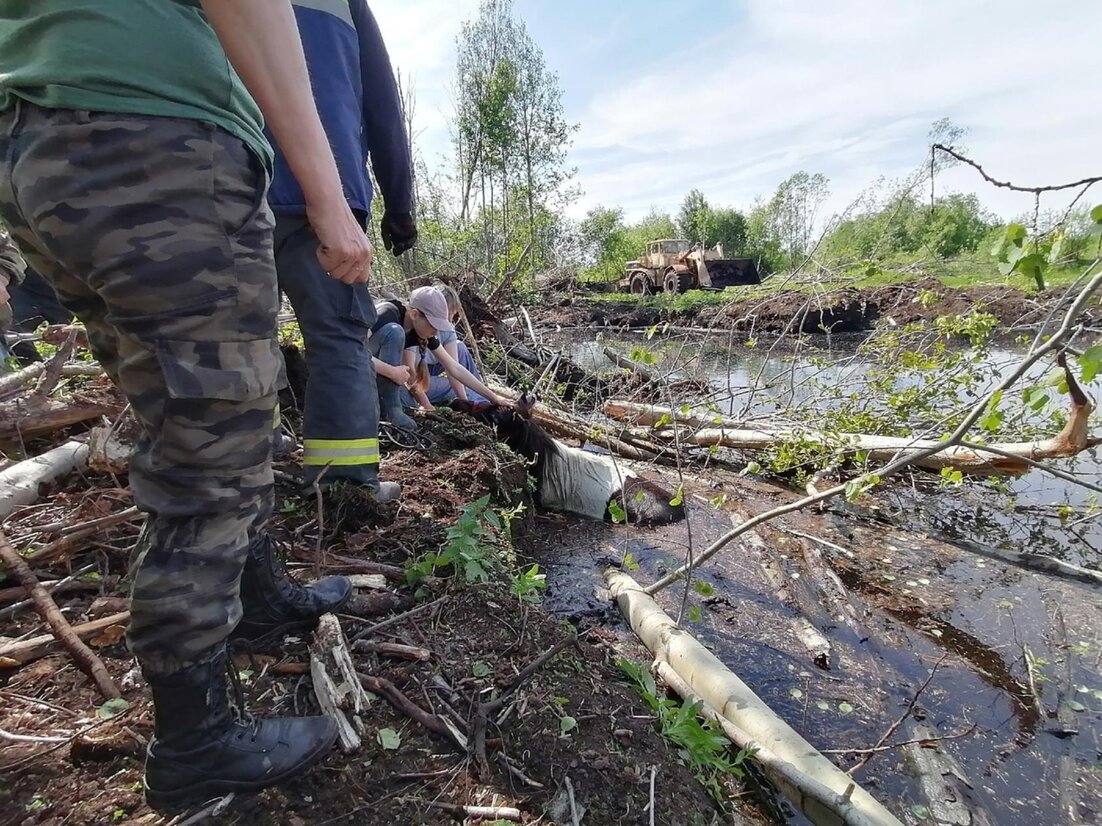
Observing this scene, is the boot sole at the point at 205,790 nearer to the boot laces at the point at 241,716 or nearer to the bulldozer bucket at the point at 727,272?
the boot laces at the point at 241,716

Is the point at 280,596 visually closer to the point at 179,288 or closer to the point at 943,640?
the point at 179,288

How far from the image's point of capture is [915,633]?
3.04 metres

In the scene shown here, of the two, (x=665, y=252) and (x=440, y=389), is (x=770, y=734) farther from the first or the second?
(x=665, y=252)

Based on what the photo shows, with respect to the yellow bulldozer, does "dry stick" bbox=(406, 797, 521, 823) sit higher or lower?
lower

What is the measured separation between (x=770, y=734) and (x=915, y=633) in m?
1.62

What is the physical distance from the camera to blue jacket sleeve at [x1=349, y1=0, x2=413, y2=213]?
2.28 meters

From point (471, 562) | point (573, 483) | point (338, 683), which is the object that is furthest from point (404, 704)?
point (573, 483)

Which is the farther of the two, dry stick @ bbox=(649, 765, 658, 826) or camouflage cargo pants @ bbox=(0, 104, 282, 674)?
dry stick @ bbox=(649, 765, 658, 826)

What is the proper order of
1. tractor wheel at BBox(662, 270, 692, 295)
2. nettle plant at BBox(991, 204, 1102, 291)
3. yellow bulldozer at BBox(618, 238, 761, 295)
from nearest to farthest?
nettle plant at BBox(991, 204, 1102, 291) < tractor wheel at BBox(662, 270, 692, 295) < yellow bulldozer at BBox(618, 238, 761, 295)

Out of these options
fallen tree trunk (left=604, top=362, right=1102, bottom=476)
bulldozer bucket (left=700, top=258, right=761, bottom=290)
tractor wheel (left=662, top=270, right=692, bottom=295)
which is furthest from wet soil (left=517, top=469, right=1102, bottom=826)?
bulldozer bucket (left=700, top=258, right=761, bottom=290)

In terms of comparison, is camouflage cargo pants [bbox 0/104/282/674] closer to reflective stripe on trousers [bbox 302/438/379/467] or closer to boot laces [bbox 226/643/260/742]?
boot laces [bbox 226/643/260/742]

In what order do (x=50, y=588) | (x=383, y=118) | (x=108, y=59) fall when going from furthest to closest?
(x=383, y=118) < (x=50, y=588) < (x=108, y=59)

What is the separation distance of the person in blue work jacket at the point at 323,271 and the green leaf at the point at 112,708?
0.91m

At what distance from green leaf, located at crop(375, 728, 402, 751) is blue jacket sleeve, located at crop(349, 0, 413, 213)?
6.36 feet
